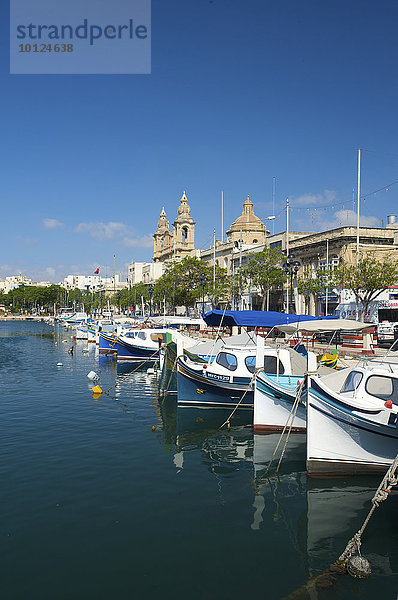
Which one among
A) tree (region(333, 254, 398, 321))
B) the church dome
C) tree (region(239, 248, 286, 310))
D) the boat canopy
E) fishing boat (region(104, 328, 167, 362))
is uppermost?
the church dome

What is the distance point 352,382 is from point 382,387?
0.95 m

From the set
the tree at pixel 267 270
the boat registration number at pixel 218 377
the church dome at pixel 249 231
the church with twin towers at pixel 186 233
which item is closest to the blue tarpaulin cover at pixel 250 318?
the boat registration number at pixel 218 377

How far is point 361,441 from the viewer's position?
43.8 ft

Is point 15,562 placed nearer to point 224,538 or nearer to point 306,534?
point 224,538

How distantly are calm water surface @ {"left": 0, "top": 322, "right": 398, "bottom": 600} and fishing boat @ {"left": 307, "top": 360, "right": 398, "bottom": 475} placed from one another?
1.98 ft

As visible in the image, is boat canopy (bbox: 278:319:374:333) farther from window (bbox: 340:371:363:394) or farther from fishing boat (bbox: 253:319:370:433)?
window (bbox: 340:371:363:394)

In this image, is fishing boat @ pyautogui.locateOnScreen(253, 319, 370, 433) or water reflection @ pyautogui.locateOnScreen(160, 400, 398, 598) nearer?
water reflection @ pyautogui.locateOnScreen(160, 400, 398, 598)

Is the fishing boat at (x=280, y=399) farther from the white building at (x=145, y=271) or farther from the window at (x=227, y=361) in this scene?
the white building at (x=145, y=271)

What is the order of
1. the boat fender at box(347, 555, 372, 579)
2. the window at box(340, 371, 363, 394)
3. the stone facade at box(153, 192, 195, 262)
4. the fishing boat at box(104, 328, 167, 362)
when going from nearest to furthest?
the boat fender at box(347, 555, 372, 579), the window at box(340, 371, 363, 394), the fishing boat at box(104, 328, 167, 362), the stone facade at box(153, 192, 195, 262)

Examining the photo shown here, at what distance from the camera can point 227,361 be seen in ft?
73.7

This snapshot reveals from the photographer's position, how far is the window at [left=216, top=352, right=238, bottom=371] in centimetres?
2223

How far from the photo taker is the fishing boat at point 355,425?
12961 millimetres

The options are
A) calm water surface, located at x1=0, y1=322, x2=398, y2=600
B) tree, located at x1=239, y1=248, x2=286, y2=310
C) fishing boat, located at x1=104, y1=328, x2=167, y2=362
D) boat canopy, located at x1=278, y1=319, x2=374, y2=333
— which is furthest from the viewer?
tree, located at x1=239, y1=248, x2=286, y2=310

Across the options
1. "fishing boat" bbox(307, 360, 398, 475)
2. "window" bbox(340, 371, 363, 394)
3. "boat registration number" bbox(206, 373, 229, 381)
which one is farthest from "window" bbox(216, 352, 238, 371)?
"fishing boat" bbox(307, 360, 398, 475)
